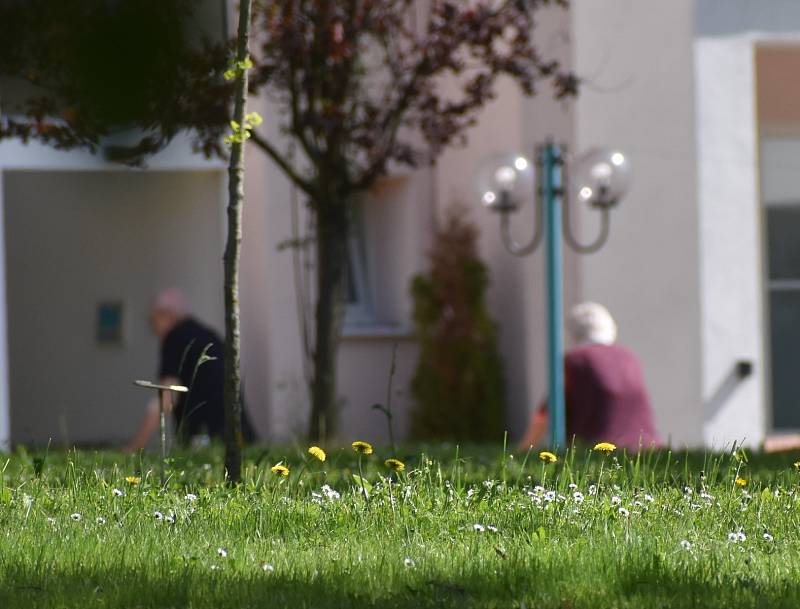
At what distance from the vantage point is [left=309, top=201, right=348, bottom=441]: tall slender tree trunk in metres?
11.0

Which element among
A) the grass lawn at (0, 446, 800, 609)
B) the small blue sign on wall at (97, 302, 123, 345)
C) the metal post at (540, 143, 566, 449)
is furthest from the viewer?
the small blue sign on wall at (97, 302, 123, 345)

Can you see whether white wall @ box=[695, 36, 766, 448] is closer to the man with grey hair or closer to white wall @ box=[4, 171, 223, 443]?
the man with grey hair

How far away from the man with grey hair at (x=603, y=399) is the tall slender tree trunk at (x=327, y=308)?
8.78 feet

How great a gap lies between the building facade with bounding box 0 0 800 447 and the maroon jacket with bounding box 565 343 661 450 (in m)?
2.93

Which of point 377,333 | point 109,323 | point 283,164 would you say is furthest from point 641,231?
point 109,323

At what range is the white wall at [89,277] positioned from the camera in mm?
17031

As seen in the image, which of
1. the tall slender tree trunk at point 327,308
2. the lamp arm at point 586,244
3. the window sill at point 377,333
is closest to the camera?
the tall slender tree trunk at point 327,308

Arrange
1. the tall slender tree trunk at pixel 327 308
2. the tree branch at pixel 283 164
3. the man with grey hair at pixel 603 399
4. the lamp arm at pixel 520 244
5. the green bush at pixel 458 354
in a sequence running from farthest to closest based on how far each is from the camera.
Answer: the green bush at pixel 458 354
the lamp arm at pixel 520 244
the tall slender tree trunk at pixel 327 308
the tree branch at pixel 283 164
the man with grey hair at pixel 603 399

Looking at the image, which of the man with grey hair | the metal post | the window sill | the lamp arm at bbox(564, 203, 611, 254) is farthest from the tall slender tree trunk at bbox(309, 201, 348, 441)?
the window sill

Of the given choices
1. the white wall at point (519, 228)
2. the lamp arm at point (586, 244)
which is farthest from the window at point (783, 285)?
the white wall at point (519, 228)

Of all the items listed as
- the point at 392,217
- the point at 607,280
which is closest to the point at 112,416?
the point at 392,217

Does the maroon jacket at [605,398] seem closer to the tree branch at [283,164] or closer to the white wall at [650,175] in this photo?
the tree branch at [283,164]

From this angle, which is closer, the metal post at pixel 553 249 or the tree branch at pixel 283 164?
the metal post at pixel 553 249

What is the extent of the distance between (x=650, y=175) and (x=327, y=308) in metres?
3.19
